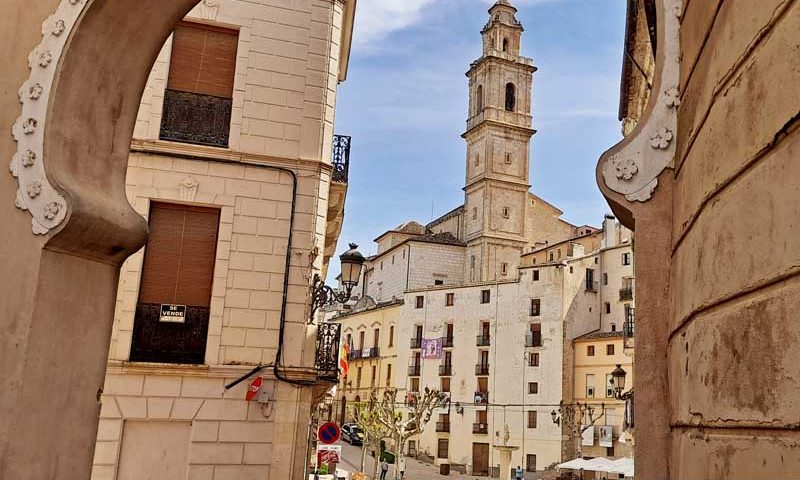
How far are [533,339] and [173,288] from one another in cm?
3906

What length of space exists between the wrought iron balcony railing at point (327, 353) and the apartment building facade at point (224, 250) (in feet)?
1.10

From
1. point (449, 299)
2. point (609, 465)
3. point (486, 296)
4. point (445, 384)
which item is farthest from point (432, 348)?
point (609, 465)

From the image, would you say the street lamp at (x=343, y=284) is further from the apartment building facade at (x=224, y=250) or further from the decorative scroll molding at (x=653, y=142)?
the decorative scroll molding at (x=653, y=142)

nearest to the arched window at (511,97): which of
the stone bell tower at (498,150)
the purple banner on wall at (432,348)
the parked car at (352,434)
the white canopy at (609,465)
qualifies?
the stone bell tower at (498,150)

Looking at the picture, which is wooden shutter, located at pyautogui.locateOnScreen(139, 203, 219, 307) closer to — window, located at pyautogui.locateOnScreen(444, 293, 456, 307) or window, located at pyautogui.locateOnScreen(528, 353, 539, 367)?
window, located at pyautogui.locateOnScreen(528, 353, 539, 367)

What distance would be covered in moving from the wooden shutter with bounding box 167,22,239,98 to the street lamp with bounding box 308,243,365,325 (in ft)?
10.3

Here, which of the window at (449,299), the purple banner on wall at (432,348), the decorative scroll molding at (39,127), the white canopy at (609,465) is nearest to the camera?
the decorative scroll molding at (39,127)

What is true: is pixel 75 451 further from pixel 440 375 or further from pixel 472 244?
pixel 472 244

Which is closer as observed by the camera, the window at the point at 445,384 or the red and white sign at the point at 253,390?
the red and white sign at the point at 253,390

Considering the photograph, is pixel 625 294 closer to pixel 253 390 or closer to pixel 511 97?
pixel 511 97

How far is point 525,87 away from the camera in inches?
2618

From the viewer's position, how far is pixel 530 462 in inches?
1823

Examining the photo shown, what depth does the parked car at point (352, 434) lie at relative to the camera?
2138 inches

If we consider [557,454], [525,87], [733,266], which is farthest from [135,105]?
[525,87]
